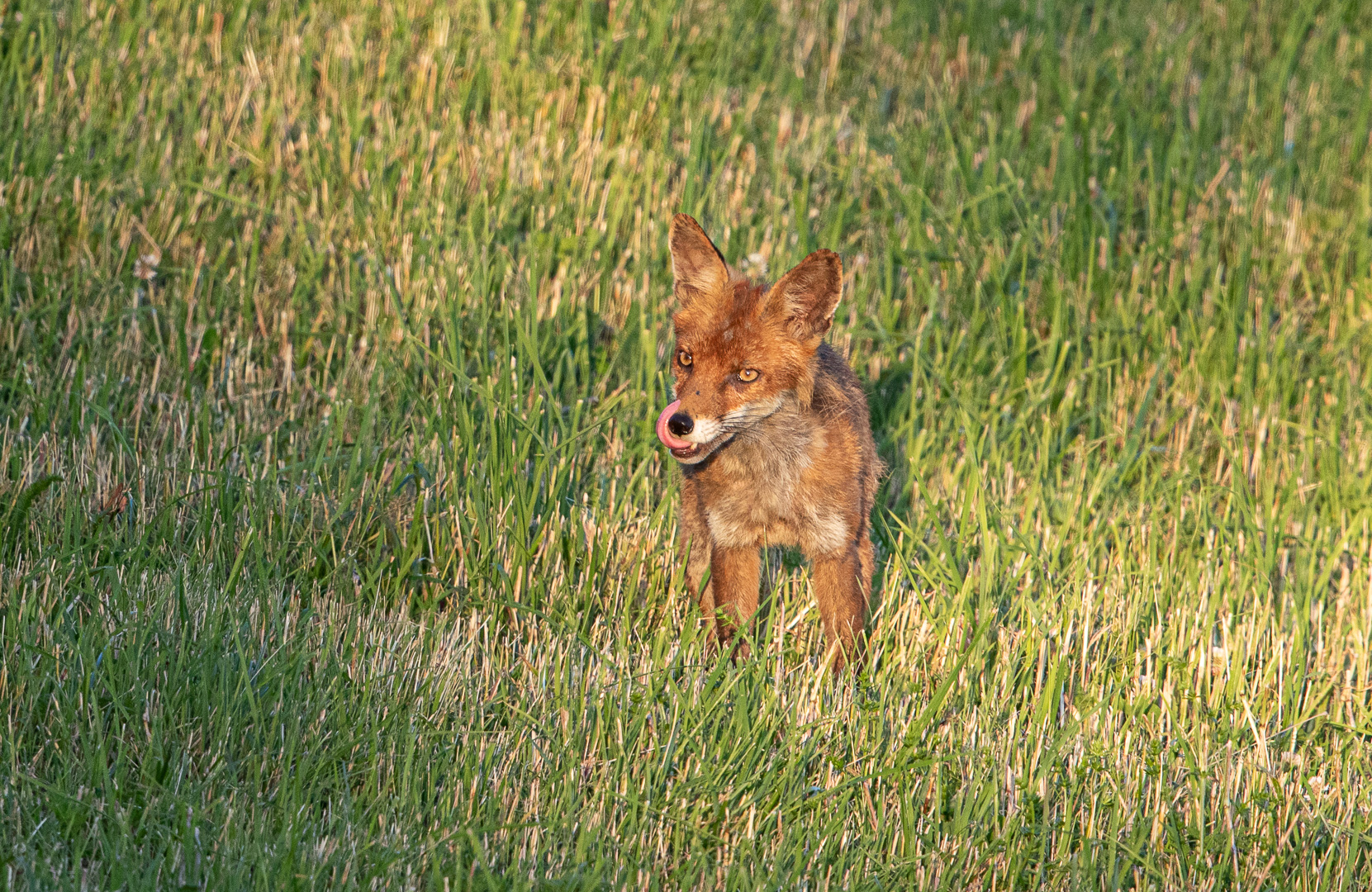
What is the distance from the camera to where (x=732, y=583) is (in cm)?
437

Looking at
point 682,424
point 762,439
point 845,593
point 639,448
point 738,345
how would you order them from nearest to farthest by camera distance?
point 682,424 < point 738,345 < point 762,439 < point 845,593 < point 639,448

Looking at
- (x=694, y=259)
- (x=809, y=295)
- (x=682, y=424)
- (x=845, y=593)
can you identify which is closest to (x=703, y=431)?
(x=682, y=424)

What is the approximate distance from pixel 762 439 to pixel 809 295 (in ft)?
1.72

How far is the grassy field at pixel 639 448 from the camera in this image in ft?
11.4

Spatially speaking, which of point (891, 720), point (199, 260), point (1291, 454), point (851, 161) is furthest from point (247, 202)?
point (1291, 454)

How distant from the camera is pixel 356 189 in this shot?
6.45m

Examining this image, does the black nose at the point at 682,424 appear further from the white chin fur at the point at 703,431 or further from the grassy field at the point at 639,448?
the grassy field at the point at 639,448

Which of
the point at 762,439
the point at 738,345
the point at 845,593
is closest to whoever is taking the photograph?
the point at 738,345

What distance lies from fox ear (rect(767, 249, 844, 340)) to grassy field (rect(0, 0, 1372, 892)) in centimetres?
109

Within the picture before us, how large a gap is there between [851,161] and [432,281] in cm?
273

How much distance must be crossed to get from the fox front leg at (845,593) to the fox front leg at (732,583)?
0.23m

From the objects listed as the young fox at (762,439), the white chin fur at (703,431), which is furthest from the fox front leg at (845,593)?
the white chin fur at (703,431)

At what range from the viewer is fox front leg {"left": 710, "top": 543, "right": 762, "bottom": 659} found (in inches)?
170

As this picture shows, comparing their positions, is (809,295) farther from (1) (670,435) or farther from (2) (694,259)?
(1) (670,435)
